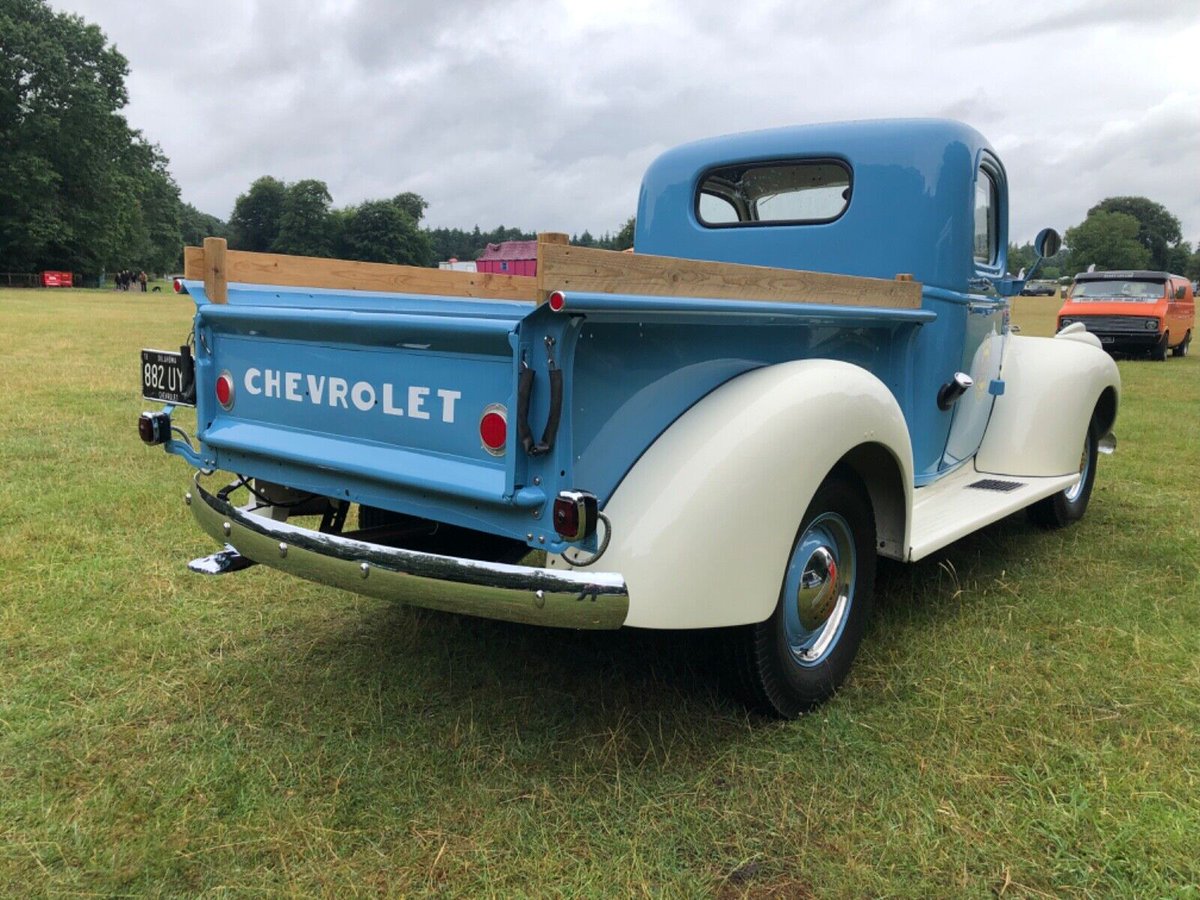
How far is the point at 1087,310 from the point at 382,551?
717 inches

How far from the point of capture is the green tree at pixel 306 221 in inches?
3004

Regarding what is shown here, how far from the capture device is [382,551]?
7.00 feet

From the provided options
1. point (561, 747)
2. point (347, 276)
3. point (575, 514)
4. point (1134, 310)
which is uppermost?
point (1134, 310)

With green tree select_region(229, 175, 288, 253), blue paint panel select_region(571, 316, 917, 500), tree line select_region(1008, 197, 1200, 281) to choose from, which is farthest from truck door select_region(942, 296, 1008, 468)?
green tree select_region(229, 175, 288, 253)

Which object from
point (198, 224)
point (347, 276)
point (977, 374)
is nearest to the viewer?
point (347, 276)

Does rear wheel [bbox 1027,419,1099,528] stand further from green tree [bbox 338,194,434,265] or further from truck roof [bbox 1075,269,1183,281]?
green tree [bbox 338,194,434,265]

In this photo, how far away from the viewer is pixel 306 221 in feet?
257

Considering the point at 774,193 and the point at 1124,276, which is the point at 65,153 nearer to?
the point at 1124,276

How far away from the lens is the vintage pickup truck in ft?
6.57

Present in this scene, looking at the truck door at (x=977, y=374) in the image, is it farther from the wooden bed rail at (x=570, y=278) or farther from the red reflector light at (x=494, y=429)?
the red reflector light at (x=494, y=429)

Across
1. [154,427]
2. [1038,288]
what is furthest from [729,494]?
[1038,288]

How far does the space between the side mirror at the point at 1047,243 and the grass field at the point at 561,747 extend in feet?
5.37

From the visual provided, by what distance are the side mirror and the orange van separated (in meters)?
13.7

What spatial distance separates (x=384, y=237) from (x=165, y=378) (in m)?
74.9
